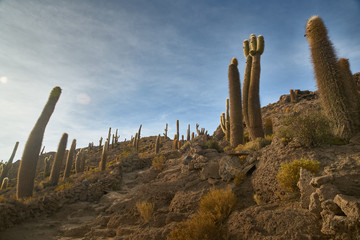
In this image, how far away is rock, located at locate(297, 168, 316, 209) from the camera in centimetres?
487

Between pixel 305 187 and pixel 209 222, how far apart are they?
253cm

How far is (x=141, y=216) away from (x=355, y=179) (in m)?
6.86

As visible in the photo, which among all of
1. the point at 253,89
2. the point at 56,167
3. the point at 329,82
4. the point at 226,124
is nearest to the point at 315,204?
the point at 329,82

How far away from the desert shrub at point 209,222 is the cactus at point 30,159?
1130cm

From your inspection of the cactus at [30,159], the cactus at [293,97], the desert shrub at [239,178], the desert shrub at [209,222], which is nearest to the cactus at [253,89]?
the desert shrub at [239,178]

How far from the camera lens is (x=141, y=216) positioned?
312 inches

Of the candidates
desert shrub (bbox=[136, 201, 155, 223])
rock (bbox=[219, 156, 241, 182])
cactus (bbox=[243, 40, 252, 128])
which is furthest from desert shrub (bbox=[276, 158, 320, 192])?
cactus (bbox=[243, 40, 252, 128])

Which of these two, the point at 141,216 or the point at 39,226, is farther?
Result: the point at 39,226

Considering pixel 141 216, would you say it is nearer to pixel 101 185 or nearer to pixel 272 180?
pixel 272 180

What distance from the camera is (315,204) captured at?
4.42m

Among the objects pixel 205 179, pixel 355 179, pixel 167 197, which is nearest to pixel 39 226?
pixel 167 197

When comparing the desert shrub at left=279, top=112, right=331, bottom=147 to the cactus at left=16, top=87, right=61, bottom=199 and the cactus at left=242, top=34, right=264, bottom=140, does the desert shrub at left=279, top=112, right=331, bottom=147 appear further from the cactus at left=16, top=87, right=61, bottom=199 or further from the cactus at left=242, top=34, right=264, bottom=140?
the cactus at left=16, top=87, right=61, bottom=199

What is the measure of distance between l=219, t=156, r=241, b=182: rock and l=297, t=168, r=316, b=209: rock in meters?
Result: 3.00

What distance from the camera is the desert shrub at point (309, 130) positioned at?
693cm
